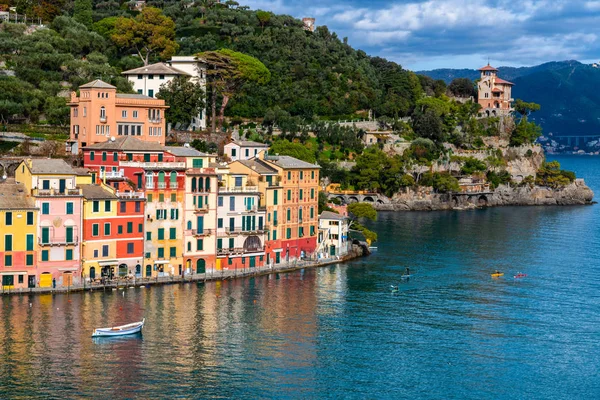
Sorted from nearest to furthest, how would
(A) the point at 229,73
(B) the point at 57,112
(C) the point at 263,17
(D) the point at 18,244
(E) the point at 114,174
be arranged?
1. (D) the point at 18,244
2. (E) the point at 114,174
3. (B) the point at 57,112
4. (A) the point at 229,73
5. (C) the point at 263,17

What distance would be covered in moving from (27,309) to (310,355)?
19971 millimetres

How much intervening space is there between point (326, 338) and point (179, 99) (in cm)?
6238

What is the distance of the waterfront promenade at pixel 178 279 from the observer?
7394 centimetres

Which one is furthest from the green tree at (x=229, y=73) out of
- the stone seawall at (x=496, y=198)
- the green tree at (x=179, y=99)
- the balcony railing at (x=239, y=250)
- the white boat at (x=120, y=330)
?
the white boat at (x=120, y=330)

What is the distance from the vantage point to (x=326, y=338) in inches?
2625

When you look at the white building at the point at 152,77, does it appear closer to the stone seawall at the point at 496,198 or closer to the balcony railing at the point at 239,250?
the stone seawall at the point at 496,198

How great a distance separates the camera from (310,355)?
2469 inches

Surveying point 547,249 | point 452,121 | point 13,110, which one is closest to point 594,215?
point 452,121

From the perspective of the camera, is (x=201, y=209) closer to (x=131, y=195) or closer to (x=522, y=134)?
(x=131, y=195)

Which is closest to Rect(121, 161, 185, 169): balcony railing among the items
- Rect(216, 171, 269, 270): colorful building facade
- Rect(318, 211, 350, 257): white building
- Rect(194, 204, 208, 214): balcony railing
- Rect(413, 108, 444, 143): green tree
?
Rect(194, 204, 208, 214): balcony railing

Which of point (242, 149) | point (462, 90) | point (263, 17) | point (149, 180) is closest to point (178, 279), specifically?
point (149, 180)

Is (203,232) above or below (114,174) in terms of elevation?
below

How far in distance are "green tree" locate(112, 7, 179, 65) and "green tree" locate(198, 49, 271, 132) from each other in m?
10.2

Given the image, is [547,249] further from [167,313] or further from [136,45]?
[136,45]
